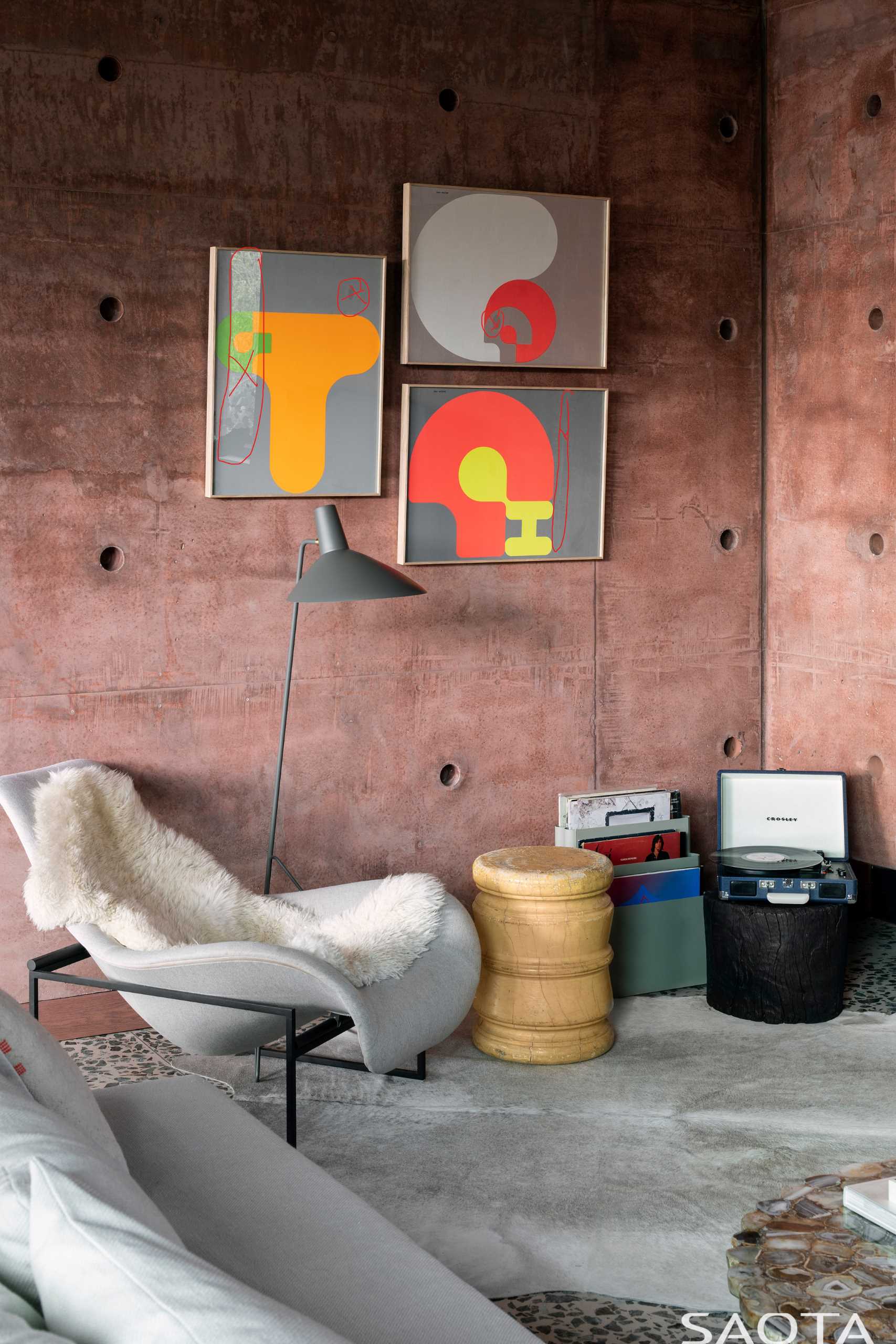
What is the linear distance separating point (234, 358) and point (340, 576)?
854mm

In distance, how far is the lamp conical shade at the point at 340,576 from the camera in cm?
366

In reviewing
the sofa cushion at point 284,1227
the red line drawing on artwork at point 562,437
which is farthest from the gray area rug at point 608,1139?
the red line drawing on artwork at point 562,437

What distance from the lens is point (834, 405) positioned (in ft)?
14.9

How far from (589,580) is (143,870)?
1912 millimetres

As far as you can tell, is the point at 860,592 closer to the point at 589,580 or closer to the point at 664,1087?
the point at 589,580

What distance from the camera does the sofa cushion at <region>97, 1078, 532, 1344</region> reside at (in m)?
1.68

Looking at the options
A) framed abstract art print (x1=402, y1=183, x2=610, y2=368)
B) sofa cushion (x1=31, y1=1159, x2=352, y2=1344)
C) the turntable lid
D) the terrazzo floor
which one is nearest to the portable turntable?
A: the turntable lid

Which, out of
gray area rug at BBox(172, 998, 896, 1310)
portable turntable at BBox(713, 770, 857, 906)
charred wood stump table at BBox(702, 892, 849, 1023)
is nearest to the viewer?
gray area rug at BBox(172, 998, 896, 1310)

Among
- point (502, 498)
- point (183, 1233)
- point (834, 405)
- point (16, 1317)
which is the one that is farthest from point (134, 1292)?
point (834, 405)

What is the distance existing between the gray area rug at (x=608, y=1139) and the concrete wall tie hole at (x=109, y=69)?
2.89m

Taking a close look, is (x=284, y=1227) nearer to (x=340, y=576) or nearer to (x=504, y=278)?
(x=340, y=576)

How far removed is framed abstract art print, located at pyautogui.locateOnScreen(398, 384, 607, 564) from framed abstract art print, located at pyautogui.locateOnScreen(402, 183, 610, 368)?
0.13m

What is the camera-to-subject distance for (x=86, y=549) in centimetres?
395

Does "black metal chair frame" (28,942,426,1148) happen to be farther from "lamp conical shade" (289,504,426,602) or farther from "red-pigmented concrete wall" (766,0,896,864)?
"red-pigmented concrete wall" (766,0,896,864)
